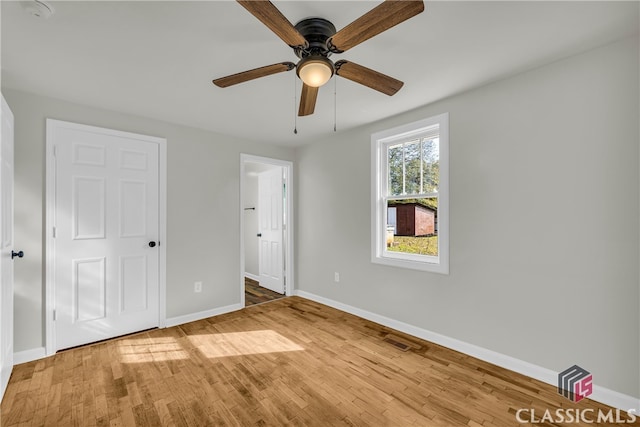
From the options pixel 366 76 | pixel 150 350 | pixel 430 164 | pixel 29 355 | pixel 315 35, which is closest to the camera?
pixel 315 35

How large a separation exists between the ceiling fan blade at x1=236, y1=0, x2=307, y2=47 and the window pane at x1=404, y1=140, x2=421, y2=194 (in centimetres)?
196

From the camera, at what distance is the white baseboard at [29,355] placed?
8.00 feet

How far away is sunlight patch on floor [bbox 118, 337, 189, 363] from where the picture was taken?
2.55 m

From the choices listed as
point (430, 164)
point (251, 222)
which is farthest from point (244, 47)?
point (251, 222)

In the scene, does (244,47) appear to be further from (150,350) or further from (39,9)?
(150,350)

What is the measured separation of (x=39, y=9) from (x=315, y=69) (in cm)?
151

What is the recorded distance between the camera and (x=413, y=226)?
3.13 meters

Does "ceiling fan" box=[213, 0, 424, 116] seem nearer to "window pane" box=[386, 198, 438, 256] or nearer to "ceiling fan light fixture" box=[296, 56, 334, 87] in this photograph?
"ceiling fan light fixture" box=[296, 56, 334, 87]

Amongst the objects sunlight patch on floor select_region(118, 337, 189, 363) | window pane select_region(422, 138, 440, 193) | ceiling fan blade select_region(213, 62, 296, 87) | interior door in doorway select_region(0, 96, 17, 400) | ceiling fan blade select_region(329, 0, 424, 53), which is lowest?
sunlight patch on floor select_region(118, 337, 189, 363)

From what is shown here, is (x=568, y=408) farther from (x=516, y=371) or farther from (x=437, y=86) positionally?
(x=437, y=86)

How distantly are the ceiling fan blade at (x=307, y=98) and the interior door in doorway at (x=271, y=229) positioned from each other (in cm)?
245

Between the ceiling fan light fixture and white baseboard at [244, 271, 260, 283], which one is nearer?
the ceiling fan light fixture

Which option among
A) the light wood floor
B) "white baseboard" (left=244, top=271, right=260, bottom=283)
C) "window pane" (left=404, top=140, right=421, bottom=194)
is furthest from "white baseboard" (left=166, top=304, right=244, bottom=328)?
Answer: "window pane" (left=404, top=140, right=421, bottom=194)

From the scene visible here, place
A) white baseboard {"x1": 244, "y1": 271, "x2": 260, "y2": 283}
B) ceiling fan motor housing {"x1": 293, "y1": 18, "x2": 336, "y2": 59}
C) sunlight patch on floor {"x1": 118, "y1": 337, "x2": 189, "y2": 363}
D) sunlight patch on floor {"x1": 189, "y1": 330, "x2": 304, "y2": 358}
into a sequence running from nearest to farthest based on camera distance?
ceiling fan motor housing {"x1": 293, "y1": 18, "x2": 336, "y2": 59} < sunlight patch on floor {"x1": 118, "y1": 337, "x2": 189, "y2": 363} < sunlight patch on floor {"x1": 189, "y1": 330, "x2": 304, "y2": 358} < white baseboard {"x1": 244, "y1": 271, "x2": 260, "y2": 283}
